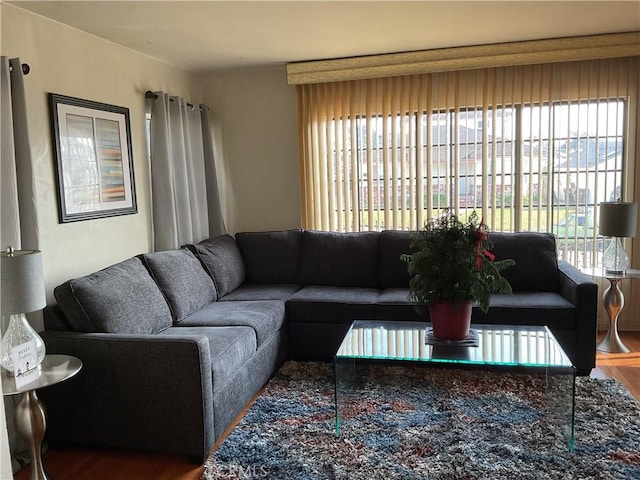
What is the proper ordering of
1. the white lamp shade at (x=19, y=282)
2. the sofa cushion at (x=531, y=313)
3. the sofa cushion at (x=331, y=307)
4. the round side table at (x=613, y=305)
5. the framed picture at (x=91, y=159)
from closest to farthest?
the white lamp shade at (x=19, y=282), the framed picture at (x=91, y=159), the sofa cushion at (x=531, y=313), the sofa cushion at (x=331, y=307), the round side table at (x=613, y=305)

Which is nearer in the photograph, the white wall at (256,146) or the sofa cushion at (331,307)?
the sofa cushion at (331,307)

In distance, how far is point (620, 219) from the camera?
149 inches

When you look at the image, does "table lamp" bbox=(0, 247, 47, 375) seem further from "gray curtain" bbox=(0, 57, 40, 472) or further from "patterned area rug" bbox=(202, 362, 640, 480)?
"patterned area rug" bbox=(202, 362, 640, 480)

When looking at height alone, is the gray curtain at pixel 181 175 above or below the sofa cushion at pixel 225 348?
above

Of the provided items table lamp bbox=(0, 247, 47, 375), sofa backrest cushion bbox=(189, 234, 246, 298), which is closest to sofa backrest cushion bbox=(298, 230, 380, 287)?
sofa backrest cushion bbox=(189, 234, 246, 298)

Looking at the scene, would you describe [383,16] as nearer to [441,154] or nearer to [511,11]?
[511,11]

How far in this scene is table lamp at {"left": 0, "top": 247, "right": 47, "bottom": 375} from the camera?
2.18 metres

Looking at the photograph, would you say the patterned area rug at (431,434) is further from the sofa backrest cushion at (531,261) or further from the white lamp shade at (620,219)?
the white lamp shade at (620,219)

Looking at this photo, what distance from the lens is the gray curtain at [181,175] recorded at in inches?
157

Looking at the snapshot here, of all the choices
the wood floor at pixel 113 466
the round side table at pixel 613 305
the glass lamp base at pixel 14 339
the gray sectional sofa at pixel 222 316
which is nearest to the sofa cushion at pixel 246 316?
the gray sectional sofa at pixel 222 316

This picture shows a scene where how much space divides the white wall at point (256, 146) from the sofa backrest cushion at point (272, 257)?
45cm

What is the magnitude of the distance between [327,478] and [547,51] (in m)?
3.48

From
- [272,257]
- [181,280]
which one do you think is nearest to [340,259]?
[272,257]

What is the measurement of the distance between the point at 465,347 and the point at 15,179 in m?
2.47
